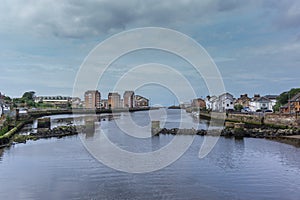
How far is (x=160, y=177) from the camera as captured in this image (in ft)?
42.4

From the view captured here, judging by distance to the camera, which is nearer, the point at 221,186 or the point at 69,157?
the point at 221,186

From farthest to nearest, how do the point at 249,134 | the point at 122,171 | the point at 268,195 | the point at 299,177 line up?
the point at 249,134 → the point at 122,171 → the point at 299,177 → the point at 268,195

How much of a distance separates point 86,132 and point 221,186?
71.6 ft

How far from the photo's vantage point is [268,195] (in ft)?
34.4

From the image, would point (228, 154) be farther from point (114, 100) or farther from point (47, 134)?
point (114, 100)

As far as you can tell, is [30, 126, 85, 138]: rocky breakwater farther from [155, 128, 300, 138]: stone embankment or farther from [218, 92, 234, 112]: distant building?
[218, 92, 234, 112]: distant building

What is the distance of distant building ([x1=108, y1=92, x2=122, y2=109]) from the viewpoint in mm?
Result: 123475

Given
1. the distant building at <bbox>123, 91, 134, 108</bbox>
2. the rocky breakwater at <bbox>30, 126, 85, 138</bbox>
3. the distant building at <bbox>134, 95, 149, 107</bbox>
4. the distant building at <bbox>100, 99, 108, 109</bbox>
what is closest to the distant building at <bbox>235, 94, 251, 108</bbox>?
the rocky breakwater at <bbox>30, 126, 85, 138</bbox>

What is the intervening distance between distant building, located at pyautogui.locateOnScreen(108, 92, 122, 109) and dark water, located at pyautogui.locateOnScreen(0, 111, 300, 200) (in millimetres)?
104299

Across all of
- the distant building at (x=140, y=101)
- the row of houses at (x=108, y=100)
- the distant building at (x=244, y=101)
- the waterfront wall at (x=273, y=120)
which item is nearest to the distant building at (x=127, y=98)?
the row of houses at (x=108, y=100)

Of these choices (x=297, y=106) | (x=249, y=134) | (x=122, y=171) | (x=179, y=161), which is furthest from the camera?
(x=297, y=106)

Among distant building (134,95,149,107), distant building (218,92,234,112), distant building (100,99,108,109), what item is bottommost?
distant building (218,92,234,112)

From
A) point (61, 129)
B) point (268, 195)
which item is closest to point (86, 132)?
point (61, 129)

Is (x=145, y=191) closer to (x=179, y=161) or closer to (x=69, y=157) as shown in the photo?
(x=179, y=161)
